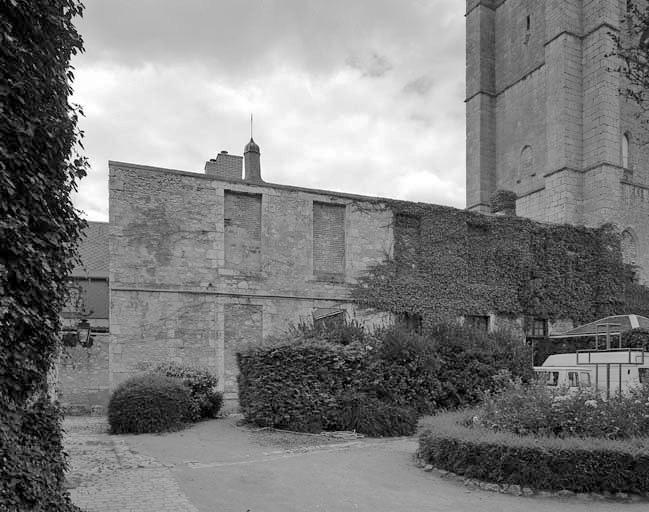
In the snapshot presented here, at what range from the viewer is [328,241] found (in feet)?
67.4

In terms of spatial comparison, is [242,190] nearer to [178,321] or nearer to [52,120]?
[178,321]

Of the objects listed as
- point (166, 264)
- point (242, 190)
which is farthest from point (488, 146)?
point (166, 264)

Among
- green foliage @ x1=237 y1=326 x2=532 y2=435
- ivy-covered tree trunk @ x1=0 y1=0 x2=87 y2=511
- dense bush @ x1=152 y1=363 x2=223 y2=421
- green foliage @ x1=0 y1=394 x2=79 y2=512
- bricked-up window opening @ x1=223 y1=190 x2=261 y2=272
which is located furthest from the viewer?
bricked-up window opening @ x1=223 y1=190 x2=261 y2=272

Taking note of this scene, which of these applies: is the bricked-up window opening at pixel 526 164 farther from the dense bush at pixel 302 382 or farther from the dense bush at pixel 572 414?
the dense bush at pixel 572 414

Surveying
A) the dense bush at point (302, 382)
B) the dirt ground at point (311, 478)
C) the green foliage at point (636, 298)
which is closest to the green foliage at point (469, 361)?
the dense bush at point (302, 382)

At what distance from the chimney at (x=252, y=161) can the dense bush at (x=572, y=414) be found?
18.1 m

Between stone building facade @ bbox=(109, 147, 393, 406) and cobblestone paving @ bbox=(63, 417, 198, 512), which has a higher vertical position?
stone building facade @ bbox=(109, 147, 393, 406)

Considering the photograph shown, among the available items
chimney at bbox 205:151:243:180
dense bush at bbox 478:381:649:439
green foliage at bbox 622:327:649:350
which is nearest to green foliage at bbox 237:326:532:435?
dense bush at bbox 478:381:649:439

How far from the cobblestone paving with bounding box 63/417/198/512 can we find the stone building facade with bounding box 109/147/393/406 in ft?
22.9

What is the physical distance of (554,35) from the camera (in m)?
28.6

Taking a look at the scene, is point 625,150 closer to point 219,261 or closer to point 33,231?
point 219,261

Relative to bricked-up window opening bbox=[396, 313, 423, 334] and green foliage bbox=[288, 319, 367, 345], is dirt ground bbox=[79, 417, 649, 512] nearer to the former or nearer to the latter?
green foliage bbox=[288, 319, 367, 345]

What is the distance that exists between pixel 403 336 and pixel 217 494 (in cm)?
657

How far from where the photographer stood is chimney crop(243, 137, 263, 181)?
25641mm
